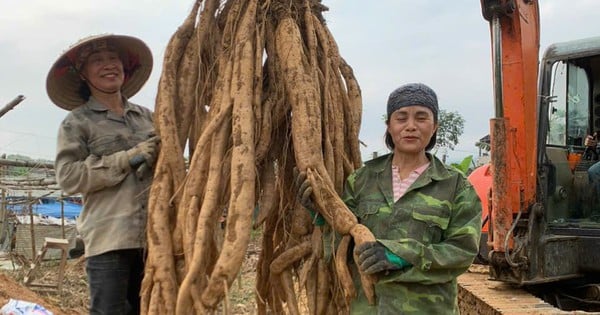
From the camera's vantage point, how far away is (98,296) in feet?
8.46

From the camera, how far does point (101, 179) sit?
2512 mm

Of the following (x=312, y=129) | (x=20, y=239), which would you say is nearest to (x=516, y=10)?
(x=312, y=129)

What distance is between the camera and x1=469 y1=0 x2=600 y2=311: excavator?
14.1ft

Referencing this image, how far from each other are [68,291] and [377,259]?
7.35 meters

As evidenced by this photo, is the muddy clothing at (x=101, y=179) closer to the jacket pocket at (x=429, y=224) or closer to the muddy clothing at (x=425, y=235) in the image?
the muddy clothing at (x=425, y=235)

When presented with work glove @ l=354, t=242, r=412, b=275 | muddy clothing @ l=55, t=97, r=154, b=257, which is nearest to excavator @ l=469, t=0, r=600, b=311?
work glove @ l=354, t=242, r=412, b=275

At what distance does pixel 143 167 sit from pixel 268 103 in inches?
22.4

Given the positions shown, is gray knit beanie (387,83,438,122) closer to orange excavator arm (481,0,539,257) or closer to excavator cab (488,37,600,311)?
orange excavator arm (481,0,539,257)

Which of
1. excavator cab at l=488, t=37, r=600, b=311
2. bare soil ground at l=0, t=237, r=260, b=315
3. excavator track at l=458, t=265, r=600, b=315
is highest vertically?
excavator cab at l=488, t=37, r=600, b=311

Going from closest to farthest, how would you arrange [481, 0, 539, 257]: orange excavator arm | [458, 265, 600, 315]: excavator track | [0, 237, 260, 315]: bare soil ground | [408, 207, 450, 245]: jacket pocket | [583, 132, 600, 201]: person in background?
[408, 207, 450, 245]: jacket pocket, [458, 265, 600, 315]: excavator track, [481, 0, 539, 257]: orange excavator arm, [583, 132, 600, 201]: person in background, [0, 237, 260, 315]: bare soil ground

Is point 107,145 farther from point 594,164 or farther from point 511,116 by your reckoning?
point 594,164

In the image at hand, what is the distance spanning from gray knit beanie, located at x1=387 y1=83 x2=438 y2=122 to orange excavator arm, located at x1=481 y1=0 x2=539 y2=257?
218 cm

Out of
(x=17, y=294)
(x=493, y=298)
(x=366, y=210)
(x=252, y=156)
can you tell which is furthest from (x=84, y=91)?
(x=17, y=294)

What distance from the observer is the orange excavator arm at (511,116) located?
168 inches
